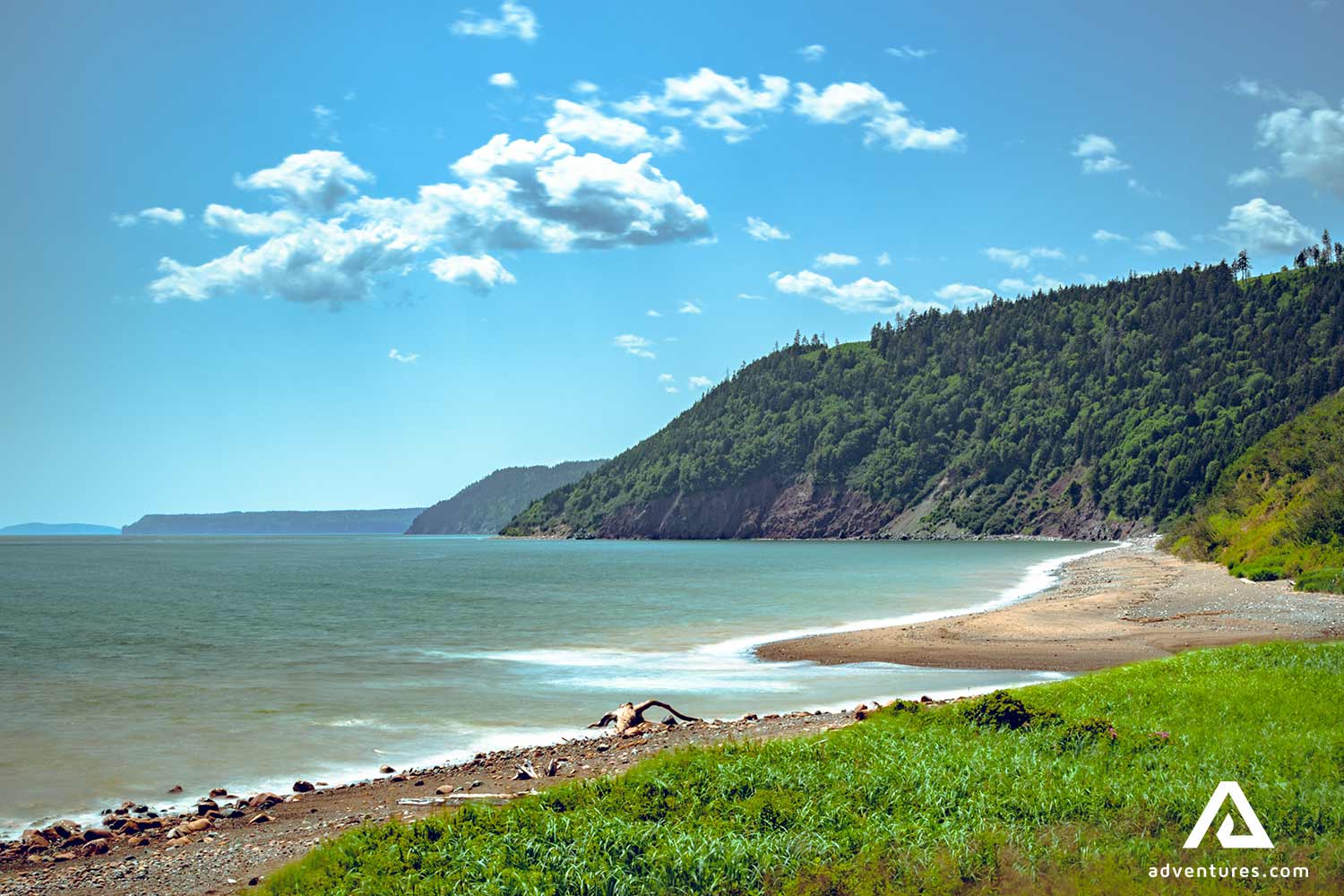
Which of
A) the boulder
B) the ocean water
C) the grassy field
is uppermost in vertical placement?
the grassy field

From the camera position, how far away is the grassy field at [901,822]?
24.7ft

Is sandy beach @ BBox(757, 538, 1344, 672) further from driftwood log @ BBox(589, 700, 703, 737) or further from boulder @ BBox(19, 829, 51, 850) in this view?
boulder @ BBox(19, 829, 51, 850)

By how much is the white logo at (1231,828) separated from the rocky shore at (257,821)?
20.8ft

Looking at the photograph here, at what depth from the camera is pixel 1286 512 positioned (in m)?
47.8

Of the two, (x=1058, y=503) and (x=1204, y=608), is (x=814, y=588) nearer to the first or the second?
(x=1204, y=608)

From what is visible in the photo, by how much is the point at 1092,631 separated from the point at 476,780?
76.8 feet

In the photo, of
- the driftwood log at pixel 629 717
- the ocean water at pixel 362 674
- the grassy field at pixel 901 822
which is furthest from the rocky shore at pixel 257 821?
the grassy field at pixel 901 822

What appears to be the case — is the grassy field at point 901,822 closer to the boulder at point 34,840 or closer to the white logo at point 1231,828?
the white logo at point 1231,828

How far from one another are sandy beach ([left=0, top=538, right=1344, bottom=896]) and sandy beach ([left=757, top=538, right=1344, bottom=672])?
2.7 inches

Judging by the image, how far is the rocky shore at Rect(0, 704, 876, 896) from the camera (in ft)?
32.3

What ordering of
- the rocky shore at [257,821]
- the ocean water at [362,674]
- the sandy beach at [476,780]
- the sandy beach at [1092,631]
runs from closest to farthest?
the rocky shore at [257,821] → the sandy beach at [476,780] → the ocean water at [362,674] → the sandy beach at [1092,631]

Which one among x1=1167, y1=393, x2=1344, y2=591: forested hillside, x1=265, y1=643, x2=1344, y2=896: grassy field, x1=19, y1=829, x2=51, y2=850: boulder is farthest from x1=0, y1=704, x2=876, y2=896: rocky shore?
x1=1167, y1=393, x2=1344, y2=591: forested hillside

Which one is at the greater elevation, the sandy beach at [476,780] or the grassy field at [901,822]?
the grassy field at [901,822]

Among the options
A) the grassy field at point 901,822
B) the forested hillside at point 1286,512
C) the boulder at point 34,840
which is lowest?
the boulder at point 34,840
